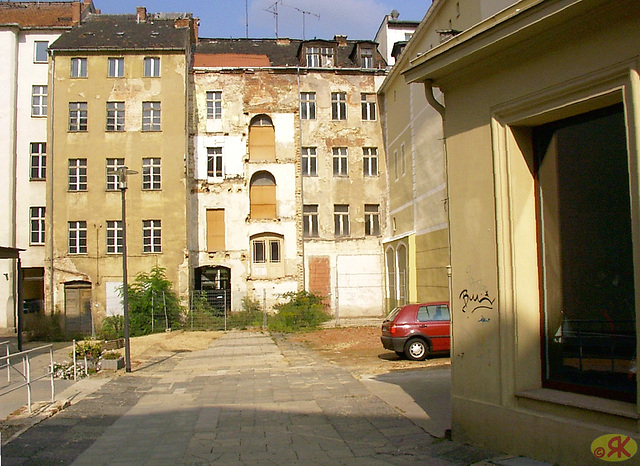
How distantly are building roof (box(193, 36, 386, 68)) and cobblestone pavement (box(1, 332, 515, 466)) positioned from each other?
27.9m

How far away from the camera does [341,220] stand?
3838 cm

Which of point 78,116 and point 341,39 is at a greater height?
point 341,39

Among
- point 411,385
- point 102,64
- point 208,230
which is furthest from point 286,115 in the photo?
point 411,385

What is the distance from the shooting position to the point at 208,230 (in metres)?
36.8

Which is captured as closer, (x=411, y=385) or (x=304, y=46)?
(x=411, y=385)

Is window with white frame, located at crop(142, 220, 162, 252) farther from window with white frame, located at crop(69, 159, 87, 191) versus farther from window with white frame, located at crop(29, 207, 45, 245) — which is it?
window with white frame, located at crop(29, 207, 45, 245)

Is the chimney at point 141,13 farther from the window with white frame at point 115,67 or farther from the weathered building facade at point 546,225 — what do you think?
the weathered building facade at point 546,225

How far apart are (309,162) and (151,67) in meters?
10.6

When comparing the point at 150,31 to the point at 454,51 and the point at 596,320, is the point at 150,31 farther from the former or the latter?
the point at 596,320

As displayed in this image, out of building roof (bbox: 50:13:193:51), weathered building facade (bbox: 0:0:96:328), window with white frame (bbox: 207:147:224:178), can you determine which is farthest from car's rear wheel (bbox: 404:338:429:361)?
weathered building facade (bbox: 0:0:96:328)

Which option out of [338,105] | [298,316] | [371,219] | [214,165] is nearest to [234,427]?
[298,316]

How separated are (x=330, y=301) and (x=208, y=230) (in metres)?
8.32

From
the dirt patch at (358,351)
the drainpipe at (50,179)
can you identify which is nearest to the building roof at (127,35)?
the drainpipe at (50,179)

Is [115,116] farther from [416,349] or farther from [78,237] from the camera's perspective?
[416,349]
